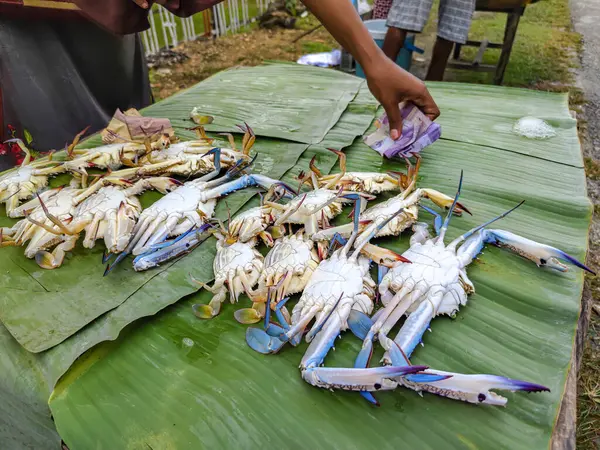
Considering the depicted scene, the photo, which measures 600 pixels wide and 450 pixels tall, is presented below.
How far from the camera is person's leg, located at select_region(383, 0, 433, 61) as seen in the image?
4816 millimetres

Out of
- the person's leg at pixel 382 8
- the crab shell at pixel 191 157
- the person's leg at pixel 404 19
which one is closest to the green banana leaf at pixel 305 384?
the crab shell at pixel 191 157

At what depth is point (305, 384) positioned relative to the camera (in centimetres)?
166

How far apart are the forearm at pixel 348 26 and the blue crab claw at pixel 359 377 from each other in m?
1.73

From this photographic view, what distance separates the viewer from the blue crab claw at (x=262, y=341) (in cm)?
177

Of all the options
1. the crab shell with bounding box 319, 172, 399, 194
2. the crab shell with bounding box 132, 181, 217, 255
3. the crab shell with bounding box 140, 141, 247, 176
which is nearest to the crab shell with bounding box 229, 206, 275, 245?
the crab shell with bounding box 132, 181, 217, 255

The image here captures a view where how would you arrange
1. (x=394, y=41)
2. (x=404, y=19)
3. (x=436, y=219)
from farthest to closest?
(x=394, y=41) < (x=404, y=19) < (x=436, y=219)

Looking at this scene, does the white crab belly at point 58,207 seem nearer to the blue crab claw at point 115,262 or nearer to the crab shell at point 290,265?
the blue crab claw at point 115,262

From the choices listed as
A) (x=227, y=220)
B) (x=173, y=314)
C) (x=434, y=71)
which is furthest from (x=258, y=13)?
(x=173, y=314)

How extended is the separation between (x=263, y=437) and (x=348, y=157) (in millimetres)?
2152

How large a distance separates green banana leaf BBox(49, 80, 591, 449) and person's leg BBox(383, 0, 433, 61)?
3.52m

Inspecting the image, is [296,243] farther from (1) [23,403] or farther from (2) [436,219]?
(1) [23,403]

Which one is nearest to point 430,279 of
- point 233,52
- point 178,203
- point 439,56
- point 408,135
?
point 408,135

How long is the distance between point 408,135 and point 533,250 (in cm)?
116

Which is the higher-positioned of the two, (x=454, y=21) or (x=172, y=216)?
(x=454, y=21)
